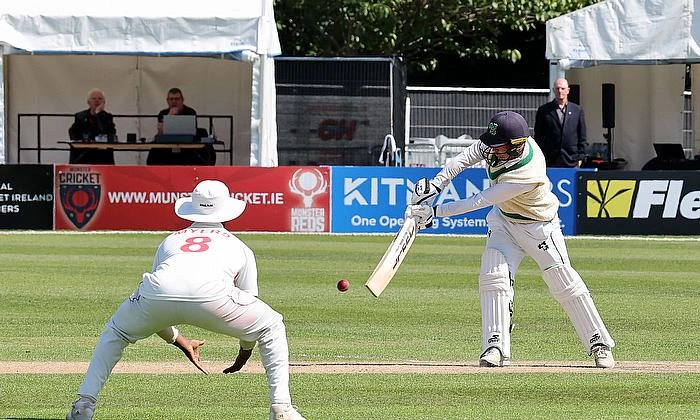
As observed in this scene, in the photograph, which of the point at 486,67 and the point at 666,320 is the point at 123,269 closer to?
the point at 666,320

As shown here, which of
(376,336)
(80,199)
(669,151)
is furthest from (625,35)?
(376,336)

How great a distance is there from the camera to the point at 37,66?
27.8m

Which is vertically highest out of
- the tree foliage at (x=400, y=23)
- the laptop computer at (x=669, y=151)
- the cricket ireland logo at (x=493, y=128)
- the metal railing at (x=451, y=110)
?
the tree foliage at (x=400, y=23)

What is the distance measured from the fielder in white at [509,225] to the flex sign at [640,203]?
1223cm

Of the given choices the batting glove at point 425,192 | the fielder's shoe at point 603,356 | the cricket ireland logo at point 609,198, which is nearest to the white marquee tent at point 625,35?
the cricket ireland logo at point 609,198

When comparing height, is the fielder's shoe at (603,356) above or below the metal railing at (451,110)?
below

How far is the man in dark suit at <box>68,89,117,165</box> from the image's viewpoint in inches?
982

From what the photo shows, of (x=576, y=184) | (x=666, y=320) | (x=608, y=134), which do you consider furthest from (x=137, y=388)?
(x=608, y=134)

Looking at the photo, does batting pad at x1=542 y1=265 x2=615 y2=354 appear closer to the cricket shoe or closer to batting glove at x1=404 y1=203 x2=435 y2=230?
the cricket shoe

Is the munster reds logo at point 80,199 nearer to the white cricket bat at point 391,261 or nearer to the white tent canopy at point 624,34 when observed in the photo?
the white tent canopy at point 624,34

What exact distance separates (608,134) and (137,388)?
18.7m

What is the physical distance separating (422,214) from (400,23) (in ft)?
81.5

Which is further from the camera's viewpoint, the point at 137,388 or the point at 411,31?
the point at 411,31

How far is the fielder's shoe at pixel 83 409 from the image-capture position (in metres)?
7.42
